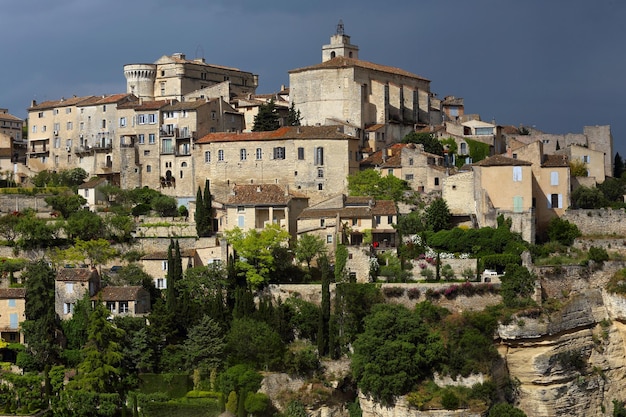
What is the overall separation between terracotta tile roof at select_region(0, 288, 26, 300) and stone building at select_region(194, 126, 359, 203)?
1496 centimetres

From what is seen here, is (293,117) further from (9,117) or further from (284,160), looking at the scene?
(9,117)

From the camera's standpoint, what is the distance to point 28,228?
61875 mm

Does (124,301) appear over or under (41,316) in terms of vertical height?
over

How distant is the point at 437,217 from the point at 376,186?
464 centimetres

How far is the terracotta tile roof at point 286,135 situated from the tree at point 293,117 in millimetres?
3489

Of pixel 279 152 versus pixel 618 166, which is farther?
pixel 618 166

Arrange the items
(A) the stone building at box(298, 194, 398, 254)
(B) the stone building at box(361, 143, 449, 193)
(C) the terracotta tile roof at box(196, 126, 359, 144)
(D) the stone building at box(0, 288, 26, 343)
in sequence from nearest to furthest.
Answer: (D) the stone building at box(0, 288, 26, 343)
(A) the stone building at box(298, 194, 398, 254)
(B) the stone building at box(361, 143, 449, 193)
(C) the terracotta tile roof at box(196, 126, 359, 144)

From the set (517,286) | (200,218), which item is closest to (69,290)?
(200,218)

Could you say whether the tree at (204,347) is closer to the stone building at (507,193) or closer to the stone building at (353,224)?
the stone building at (353,224)

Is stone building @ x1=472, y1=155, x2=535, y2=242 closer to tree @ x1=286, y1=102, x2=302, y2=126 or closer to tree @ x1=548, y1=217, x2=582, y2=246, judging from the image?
tree @ x1=548, y1=217, x2=582, y2=246

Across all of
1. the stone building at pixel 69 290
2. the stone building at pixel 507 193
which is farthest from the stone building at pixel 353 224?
the stone building at pixel 69 290

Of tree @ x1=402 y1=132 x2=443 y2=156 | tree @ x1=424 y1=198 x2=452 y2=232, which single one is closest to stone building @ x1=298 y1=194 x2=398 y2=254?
tree @ x1=424 y1=198 x2=452 y2=232

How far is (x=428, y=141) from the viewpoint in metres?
71.8

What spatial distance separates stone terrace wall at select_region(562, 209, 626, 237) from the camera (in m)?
61.1
